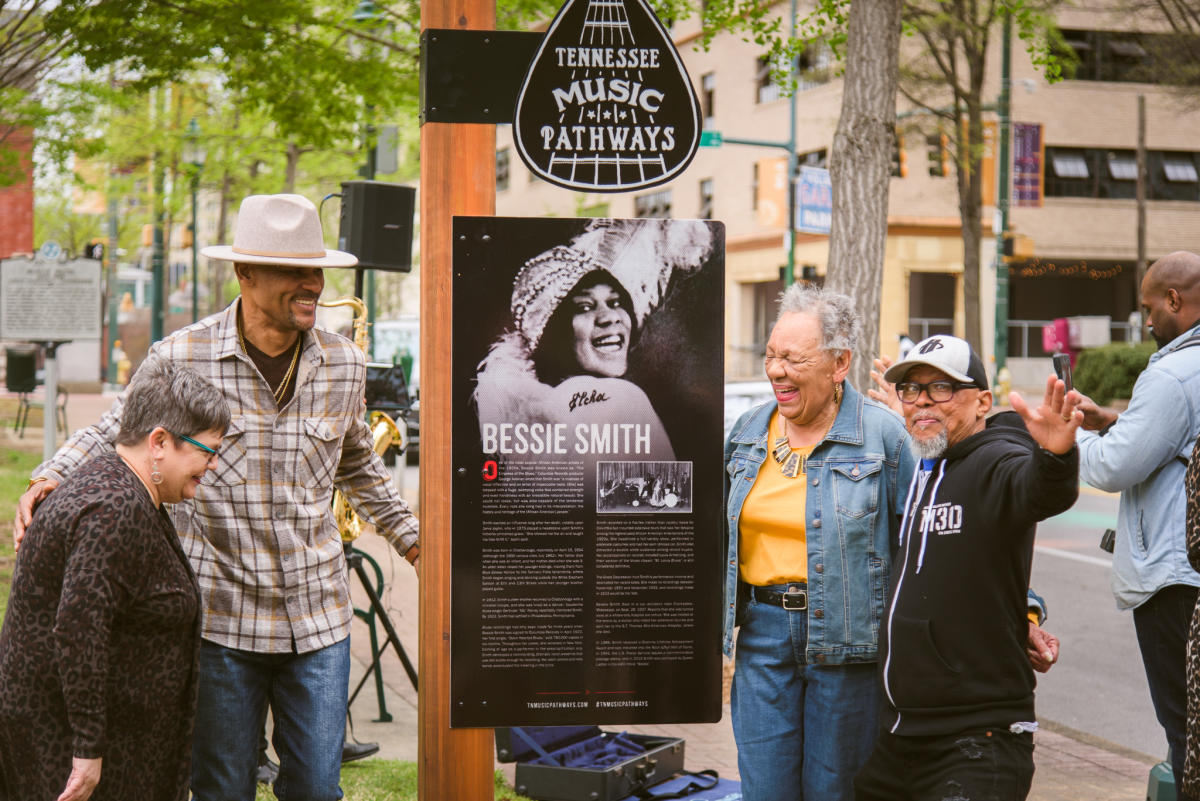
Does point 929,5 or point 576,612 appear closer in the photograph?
point 576,612

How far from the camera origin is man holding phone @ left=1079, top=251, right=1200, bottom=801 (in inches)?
165

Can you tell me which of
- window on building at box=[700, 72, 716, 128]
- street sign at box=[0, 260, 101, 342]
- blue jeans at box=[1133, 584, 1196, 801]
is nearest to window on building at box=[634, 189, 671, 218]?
window on building at box=[700, 72, 716, 128]

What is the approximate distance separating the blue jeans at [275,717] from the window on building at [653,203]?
139 feet

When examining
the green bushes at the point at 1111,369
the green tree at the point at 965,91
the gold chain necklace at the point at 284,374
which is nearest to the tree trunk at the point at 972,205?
the green tree at the point at 965,91

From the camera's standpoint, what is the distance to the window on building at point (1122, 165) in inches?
1607

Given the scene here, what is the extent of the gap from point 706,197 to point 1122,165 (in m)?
13.6

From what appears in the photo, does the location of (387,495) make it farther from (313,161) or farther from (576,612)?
(313,161)

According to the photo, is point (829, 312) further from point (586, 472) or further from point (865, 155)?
point (865, 155)

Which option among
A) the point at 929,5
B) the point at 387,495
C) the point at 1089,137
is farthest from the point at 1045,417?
the point at 1089,137

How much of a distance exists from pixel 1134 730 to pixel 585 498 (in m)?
5.10

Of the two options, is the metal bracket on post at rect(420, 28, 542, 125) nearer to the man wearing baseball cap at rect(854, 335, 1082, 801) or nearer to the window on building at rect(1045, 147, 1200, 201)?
the man wearing baseball cap at rect(854, 335, 1082, 801)

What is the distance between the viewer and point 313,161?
2573cm

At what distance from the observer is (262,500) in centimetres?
342

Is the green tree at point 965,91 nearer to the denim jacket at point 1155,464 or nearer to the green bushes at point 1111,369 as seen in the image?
the green bushes at point 1111,369
